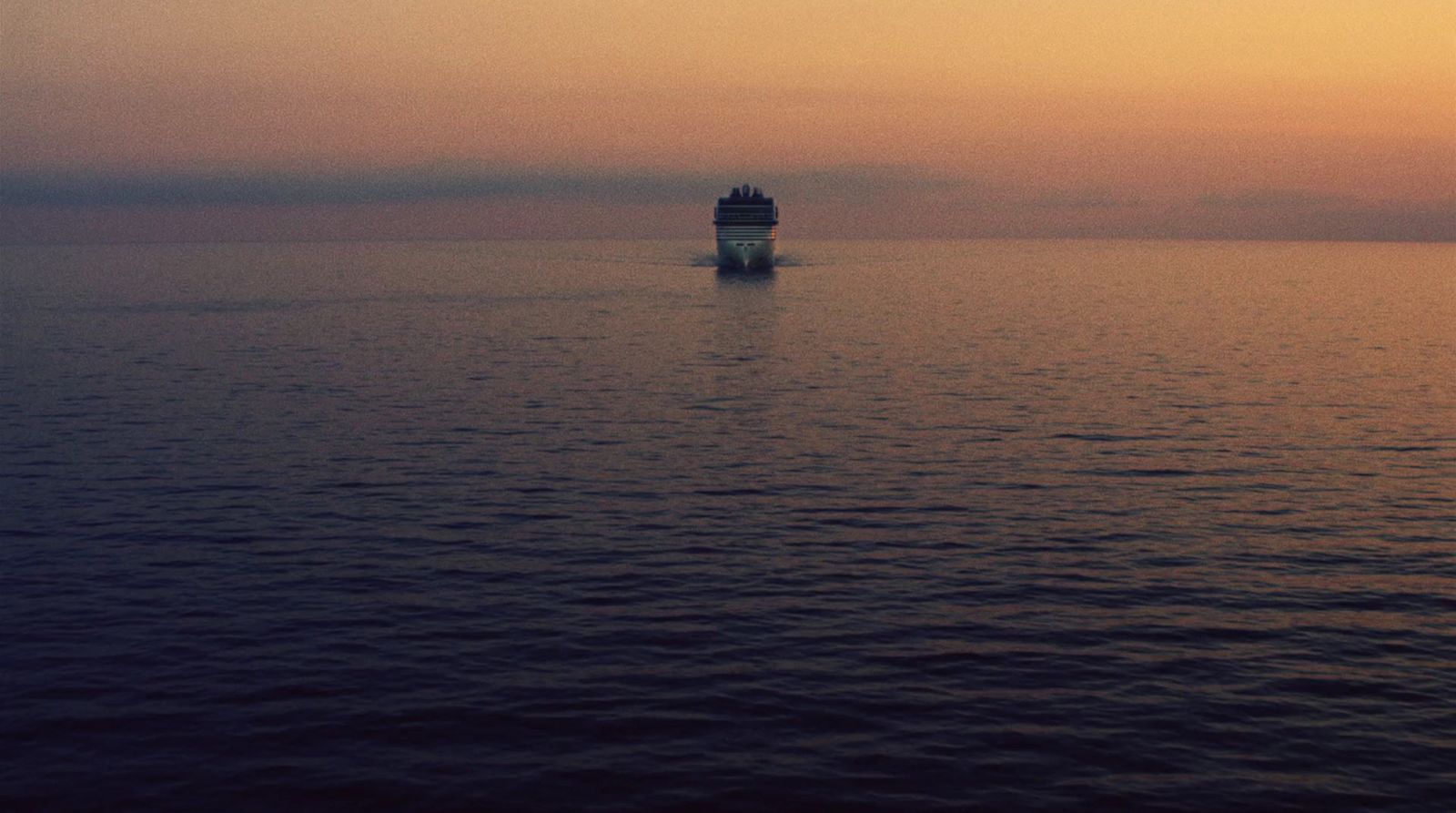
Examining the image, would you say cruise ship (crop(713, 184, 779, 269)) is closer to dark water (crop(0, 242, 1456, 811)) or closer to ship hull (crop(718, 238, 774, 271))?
ship hull (crop(718, 238, 774, 271))

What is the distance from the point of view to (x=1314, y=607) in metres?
24.6

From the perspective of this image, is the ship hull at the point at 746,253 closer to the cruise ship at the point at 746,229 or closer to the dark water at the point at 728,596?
the cruise ship at the point at 746,229

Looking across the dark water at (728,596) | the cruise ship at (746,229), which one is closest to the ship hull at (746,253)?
the cruise ship at (746,229)

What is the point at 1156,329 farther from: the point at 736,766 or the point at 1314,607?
the point at 736,766

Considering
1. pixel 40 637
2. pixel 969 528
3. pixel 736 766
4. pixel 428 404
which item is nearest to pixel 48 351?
pixel 428 404

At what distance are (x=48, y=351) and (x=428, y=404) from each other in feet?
130

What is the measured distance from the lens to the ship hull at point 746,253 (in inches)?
7165

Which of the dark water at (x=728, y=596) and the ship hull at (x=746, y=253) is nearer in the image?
the dark water at (x=728, y=596)

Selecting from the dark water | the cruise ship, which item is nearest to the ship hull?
the cruise ship

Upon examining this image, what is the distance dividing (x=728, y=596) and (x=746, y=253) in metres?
161

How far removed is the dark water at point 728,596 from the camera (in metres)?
17.2

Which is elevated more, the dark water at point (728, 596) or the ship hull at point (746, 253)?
the ship hull at point (746, 253)

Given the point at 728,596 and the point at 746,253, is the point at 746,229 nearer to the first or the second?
the point at 746,253

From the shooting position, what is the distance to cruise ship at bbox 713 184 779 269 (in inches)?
6973
